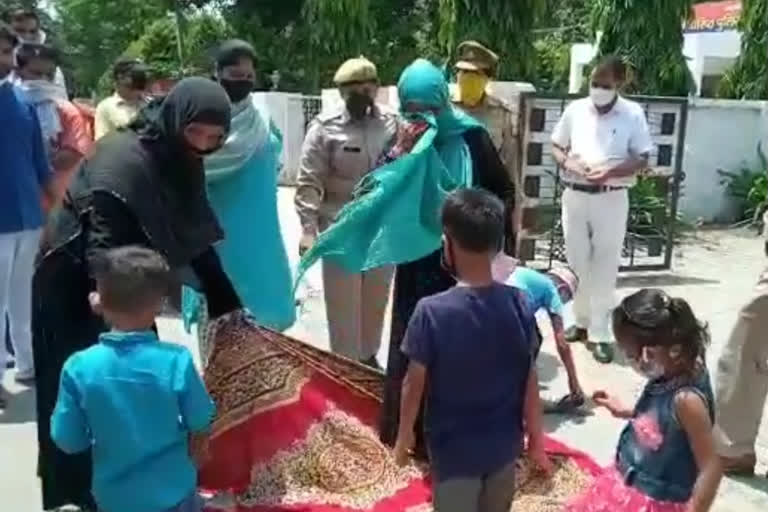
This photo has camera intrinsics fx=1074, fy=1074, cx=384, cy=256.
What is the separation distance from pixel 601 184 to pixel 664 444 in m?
3.58

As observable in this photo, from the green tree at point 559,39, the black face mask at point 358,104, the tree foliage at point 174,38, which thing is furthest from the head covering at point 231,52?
the tree foliage at point 174,38

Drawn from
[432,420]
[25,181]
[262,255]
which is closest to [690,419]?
A: [432,420]

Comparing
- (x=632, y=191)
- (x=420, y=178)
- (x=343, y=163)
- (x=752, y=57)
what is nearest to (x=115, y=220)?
(x=420, y=178)

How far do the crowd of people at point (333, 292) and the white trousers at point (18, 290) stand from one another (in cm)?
1

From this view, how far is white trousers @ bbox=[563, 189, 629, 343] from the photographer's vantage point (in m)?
6.28

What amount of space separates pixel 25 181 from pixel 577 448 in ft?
9.57

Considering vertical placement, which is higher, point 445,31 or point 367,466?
point 445,31

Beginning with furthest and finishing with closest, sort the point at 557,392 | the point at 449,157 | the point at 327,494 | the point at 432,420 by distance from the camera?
the point at 557,392, the point at 449,157, the point at 327,494, the point at 432,420

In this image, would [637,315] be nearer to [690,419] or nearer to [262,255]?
[690,419]

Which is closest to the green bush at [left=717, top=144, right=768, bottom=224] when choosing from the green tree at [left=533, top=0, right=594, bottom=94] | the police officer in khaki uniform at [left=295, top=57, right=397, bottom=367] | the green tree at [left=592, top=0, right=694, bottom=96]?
the green tree at [left=592, top=0, right=694, bottom=96]

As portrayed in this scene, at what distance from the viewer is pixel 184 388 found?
8.98 ft

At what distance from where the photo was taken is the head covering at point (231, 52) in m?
4.69

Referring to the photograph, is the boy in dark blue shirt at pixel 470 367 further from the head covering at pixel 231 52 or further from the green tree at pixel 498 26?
the green tree at pixel 498 26

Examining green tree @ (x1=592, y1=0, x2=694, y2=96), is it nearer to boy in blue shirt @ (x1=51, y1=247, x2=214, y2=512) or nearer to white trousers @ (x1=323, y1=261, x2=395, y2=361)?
white trousers @ (x1=323, y1=261, x2=395, y2=361)
